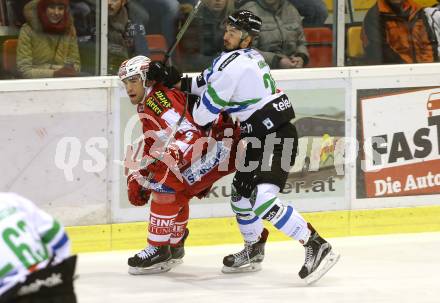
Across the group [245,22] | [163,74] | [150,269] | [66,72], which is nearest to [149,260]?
[150,269]

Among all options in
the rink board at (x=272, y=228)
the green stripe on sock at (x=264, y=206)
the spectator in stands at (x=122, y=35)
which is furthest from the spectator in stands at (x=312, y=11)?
the green stripe on sock at (x=264, y=206)

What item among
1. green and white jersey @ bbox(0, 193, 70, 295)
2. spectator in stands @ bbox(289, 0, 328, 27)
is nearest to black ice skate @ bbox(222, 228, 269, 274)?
spectator in stands @ bbox(289, 0, 328, 27)

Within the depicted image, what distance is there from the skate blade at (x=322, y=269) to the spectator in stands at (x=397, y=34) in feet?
5.06

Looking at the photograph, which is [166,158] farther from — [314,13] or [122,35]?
[314,13]

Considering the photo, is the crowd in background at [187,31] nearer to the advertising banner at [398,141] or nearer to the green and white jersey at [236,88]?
the advertising banner at [398,141]

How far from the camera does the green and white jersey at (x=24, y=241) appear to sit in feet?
11.9

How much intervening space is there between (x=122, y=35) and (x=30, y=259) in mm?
3039

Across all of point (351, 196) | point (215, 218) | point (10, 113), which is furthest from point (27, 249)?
point (351, 196)

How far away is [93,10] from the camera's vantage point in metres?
6.50

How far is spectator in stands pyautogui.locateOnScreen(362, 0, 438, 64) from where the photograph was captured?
703cm

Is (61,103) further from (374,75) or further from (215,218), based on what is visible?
(374,75)

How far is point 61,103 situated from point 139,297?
1.18 meters

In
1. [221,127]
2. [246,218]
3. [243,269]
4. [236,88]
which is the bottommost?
[243,269]

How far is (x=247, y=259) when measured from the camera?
20.2 feet
